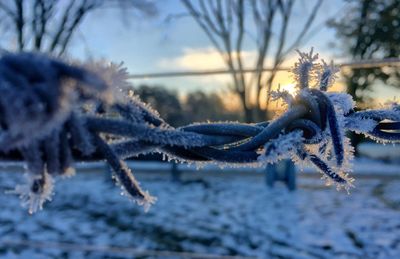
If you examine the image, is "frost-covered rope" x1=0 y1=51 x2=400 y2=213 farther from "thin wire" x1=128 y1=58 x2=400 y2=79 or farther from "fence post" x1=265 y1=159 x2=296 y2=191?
"fence post" x1=265 y1=159 x2=296 y2=191

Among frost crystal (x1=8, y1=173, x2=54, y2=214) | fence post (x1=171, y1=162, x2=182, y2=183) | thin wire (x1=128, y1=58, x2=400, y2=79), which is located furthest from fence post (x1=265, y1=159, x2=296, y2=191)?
frost crystal (x1=8, y1=173, x2=54, y2=214)

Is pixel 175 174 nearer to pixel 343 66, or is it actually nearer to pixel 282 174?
pixel 282 174

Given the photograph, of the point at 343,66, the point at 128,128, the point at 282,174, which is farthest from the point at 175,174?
the point at 128,128

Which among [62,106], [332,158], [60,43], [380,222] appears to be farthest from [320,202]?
[60,43]

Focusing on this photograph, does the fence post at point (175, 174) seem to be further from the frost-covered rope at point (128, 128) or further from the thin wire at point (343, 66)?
the frost-covered rope at point (128, 128)

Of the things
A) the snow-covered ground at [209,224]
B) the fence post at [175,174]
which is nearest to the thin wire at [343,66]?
the snow-covered ground at [209,224]

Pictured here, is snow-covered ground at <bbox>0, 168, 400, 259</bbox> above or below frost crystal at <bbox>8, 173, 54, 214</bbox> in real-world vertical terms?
below

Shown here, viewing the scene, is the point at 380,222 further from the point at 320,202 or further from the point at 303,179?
the point at 303,179
